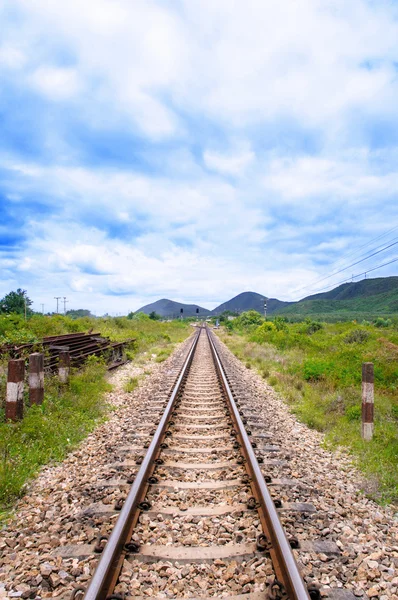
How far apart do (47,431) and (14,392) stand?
0.84m

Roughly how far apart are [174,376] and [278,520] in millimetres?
8974

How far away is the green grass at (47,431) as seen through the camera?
4.61 m

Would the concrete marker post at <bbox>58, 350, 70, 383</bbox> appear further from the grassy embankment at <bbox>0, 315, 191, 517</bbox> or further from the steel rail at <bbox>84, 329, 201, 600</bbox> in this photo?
the steel rail at <bbox>84, 329, 201, 600</bbox>

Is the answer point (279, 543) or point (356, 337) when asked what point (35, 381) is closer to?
point (279, 543)

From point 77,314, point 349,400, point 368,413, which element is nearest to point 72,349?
point 349,400

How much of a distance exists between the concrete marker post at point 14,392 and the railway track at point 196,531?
2.21 metres

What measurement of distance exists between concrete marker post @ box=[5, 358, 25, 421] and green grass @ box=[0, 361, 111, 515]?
0.52 ft

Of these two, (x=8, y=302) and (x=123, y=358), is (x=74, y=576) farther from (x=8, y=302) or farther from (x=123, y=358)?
(x=8, y=302)

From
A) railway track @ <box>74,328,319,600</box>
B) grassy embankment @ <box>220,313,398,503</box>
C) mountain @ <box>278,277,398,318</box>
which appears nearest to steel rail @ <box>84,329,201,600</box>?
railway track @ <box>74,328,319,600</box>

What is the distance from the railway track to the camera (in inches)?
108

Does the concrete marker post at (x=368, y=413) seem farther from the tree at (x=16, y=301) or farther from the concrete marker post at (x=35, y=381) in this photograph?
the tree at (x=16, y=301)

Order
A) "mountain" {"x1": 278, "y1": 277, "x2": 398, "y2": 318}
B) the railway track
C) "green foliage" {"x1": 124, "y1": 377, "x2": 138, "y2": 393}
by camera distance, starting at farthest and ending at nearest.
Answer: "mountain" {"x1": 278, "y1": 277, "x2": 398, "y2": 318}, "green foliage" {"x1": 124, "y1": 377, "x2": 138, "y2": 393}, the railway track

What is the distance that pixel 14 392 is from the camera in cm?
628

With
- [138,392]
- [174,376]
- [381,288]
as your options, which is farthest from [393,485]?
[381,288]
